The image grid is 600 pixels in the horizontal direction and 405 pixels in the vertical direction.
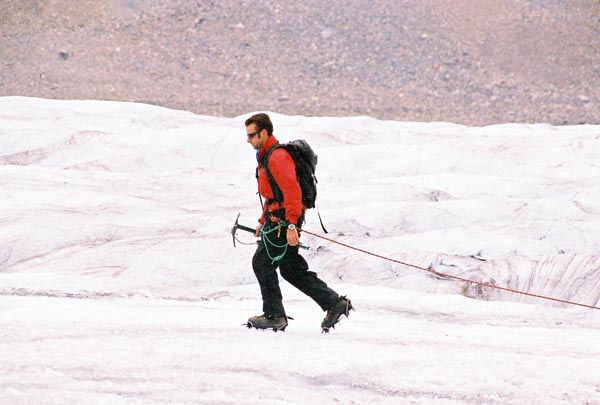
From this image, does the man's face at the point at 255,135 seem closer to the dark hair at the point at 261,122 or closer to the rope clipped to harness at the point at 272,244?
the dark hair at the point at 261,122

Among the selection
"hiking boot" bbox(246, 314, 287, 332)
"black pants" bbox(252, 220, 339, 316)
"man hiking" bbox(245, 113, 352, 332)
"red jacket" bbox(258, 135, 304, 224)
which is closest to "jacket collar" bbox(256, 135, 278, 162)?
"man hiking" bbox(245, 113, 352, 332)

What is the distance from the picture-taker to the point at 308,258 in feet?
34.3

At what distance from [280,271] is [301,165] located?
82 cm

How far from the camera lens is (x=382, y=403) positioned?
4.79m

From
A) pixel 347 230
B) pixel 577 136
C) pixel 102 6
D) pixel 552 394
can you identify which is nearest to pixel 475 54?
pixel 102 6

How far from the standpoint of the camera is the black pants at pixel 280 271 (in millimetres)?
5918

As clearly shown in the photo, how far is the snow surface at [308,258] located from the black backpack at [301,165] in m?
1.07

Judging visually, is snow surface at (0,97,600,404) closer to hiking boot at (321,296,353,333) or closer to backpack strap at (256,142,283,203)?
hiking boot at (321,296,353,333)

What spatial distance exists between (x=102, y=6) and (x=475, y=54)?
2121 cm

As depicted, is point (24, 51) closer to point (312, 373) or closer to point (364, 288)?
point (364, 288)

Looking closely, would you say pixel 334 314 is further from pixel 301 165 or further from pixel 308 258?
pixel 308 258

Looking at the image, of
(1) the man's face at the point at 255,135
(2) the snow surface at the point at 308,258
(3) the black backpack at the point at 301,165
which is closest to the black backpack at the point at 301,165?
A: (3) the black backpack at the point at 301,165

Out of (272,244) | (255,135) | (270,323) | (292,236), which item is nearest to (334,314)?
(270,323)

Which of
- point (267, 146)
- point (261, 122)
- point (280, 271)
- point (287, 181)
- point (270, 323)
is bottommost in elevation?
point (270, 323)
